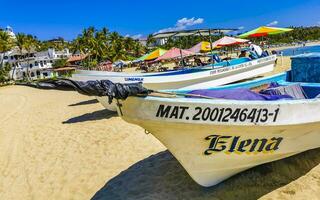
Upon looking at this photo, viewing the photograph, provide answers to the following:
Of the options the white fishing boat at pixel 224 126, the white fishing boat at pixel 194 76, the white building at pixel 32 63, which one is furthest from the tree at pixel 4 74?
the white fishing boat at pixel 224 126

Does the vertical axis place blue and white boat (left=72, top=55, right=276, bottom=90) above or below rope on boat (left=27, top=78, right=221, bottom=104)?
below

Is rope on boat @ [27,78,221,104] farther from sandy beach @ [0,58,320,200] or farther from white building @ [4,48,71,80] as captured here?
white building @ [4,48,71,80]

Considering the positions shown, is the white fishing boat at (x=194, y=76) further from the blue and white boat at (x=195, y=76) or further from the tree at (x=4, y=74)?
the tree at (x=4, y=74)

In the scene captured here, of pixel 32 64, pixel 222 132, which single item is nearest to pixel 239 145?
pixel 222 132

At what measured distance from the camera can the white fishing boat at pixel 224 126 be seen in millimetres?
4566

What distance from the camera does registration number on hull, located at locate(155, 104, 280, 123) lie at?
4.52 metres

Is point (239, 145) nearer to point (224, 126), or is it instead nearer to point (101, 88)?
point (224, 126)

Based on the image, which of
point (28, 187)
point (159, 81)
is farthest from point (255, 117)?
point (159, 81)

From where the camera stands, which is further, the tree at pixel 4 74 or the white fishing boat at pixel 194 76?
the tree at pixel 4 74

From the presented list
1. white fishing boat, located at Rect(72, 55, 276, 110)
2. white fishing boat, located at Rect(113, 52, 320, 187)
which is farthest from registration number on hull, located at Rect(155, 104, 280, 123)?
white fishing boat, located at Rect(72, 55, 276, 110)

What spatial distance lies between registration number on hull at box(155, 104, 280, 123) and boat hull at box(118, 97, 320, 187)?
0.01 metres

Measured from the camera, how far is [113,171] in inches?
284

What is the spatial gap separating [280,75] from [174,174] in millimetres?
3370

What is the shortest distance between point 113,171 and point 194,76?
8.02 m
